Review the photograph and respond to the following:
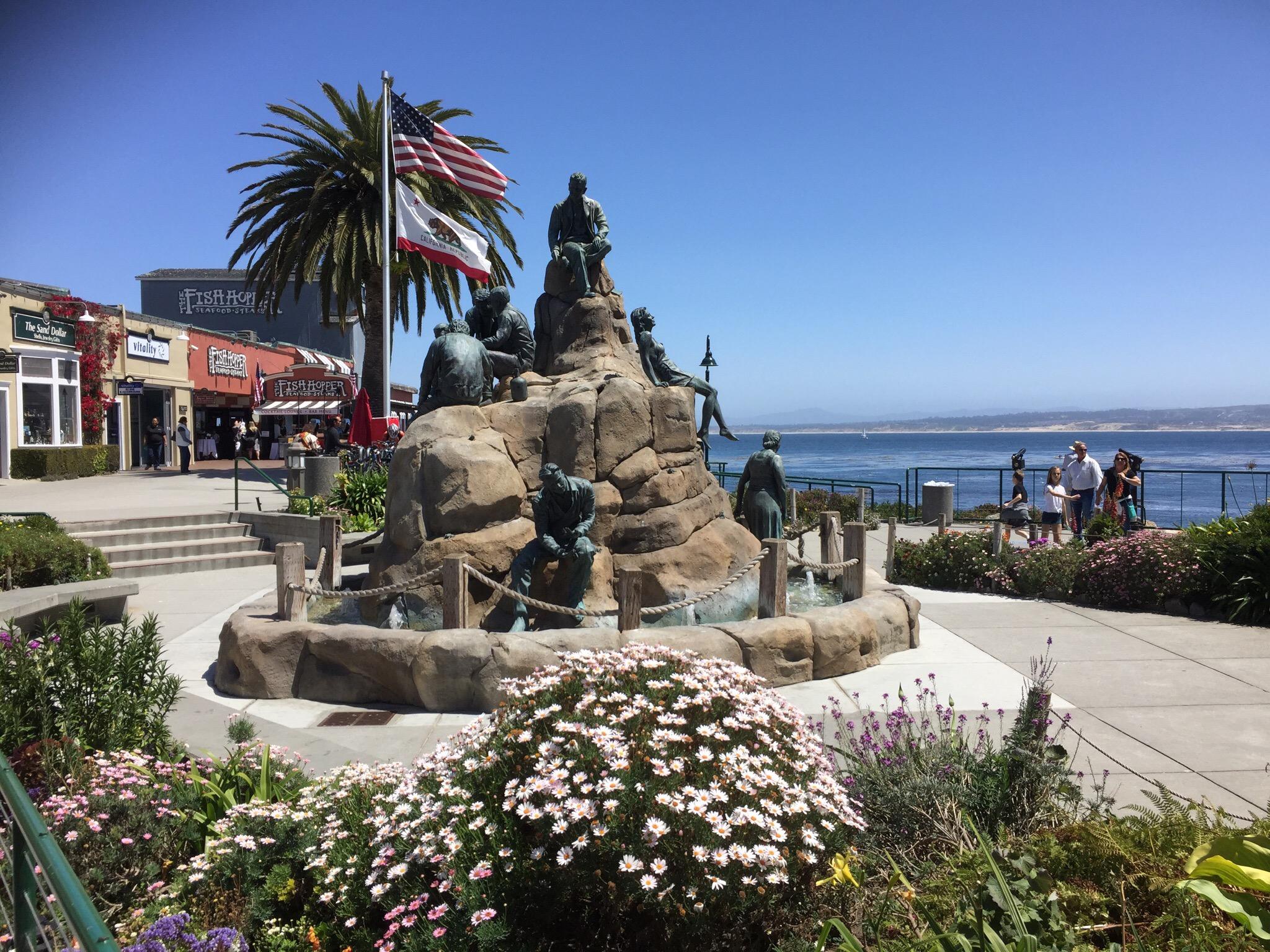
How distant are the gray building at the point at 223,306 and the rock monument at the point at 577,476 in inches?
1893

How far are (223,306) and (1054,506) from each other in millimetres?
52791

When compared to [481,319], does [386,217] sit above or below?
above

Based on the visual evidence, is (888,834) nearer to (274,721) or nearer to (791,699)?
(791,699)

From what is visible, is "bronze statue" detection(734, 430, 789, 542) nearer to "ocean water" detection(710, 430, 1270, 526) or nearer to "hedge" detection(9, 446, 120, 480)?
"ocean water" detection(710, 430, 1270, 526)

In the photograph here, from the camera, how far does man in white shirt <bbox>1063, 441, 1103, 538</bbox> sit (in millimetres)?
15281

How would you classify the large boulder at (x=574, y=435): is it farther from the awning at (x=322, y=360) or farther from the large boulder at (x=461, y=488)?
the awning at (x=322, y=360)

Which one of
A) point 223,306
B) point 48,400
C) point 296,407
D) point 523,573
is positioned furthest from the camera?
point 223,306

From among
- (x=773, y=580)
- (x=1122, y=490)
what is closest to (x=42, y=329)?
(x=773, y=580)

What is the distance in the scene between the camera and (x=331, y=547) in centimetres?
1025

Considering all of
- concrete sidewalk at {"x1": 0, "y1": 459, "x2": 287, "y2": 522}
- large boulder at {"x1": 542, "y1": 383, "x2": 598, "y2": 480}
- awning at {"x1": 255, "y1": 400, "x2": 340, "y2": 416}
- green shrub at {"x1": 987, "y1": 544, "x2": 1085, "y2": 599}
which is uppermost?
awning at {"x1": 255, "y1": 400, "x2": 340, "y2": 416}

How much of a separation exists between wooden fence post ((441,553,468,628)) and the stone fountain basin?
0.58 feet

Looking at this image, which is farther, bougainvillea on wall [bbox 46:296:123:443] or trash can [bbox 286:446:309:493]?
bougainvillea on wall [bbox 46:296:123:443]

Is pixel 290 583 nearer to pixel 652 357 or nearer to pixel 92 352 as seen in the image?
pixel 652 357

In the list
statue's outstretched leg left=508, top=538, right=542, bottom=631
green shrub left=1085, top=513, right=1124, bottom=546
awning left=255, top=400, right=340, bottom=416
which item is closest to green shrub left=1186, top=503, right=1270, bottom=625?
green shrub left=1085, top=513, right=1124, bottom=546
